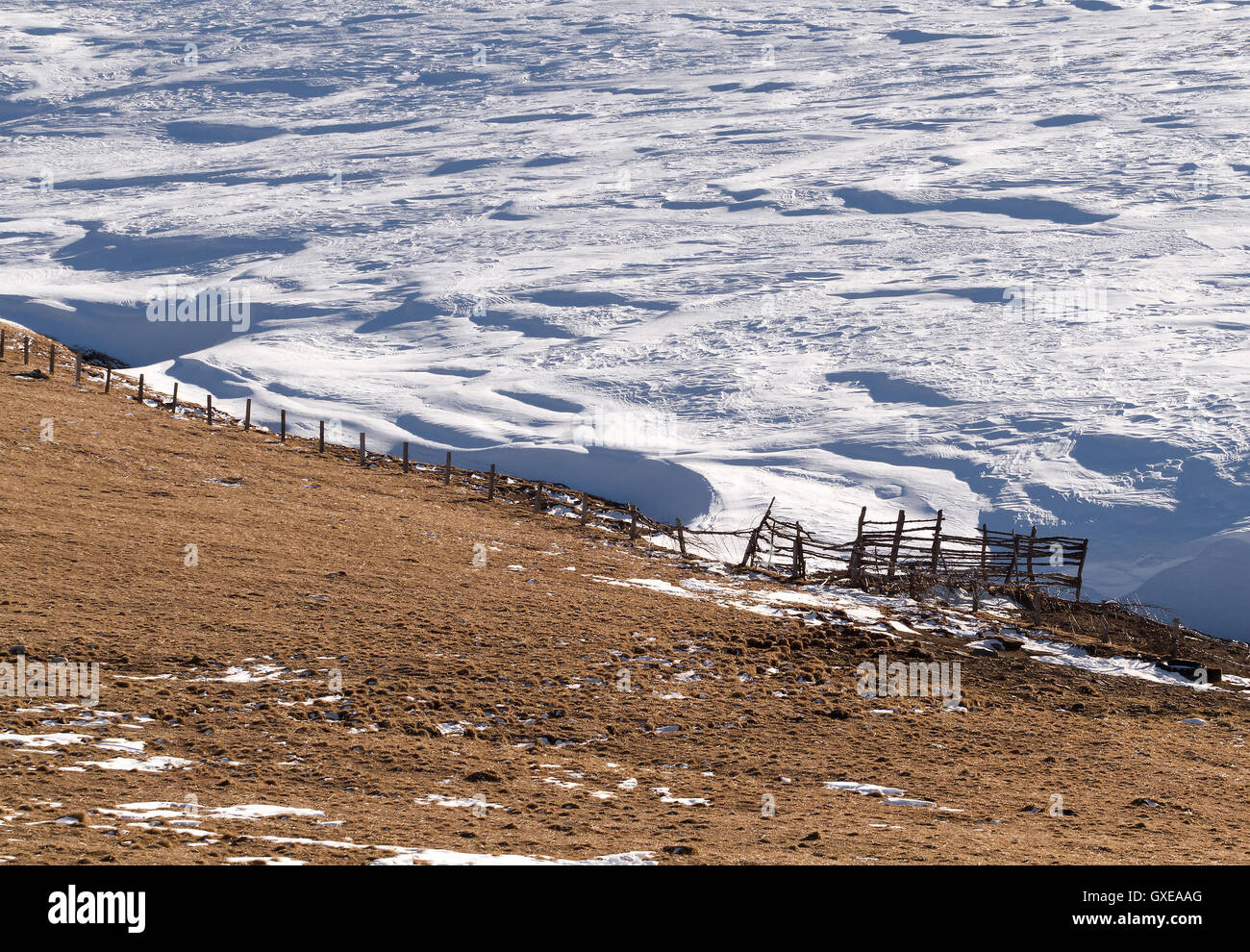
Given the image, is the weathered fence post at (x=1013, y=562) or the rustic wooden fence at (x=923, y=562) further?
the weathered fence post at (x=1013, y=562)

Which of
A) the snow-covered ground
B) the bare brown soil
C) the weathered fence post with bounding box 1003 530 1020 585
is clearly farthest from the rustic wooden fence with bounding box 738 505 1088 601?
the snow-covered ground

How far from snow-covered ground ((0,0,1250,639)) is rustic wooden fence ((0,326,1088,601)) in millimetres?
3362

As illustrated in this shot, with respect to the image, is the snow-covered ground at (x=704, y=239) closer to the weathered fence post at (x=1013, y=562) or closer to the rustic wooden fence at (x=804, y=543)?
the rustic wooden fence at (x=804, y=543)

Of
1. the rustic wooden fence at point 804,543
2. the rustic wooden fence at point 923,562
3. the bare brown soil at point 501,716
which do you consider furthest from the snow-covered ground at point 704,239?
the bare brown soil at point 501,716

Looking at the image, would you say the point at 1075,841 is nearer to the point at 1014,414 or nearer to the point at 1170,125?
the point at 1014,414

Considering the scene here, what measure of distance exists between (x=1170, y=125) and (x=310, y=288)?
4454cm

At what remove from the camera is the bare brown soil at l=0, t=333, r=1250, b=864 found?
988cm

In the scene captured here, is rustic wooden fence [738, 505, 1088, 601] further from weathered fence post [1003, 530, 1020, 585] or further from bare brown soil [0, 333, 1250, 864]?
bare brown soil [0, 333, 1250, 864]

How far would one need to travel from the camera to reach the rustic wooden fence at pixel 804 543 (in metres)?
24.8

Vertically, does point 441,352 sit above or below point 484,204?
below

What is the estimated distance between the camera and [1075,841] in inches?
416

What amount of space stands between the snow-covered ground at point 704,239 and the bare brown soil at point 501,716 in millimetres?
13962
